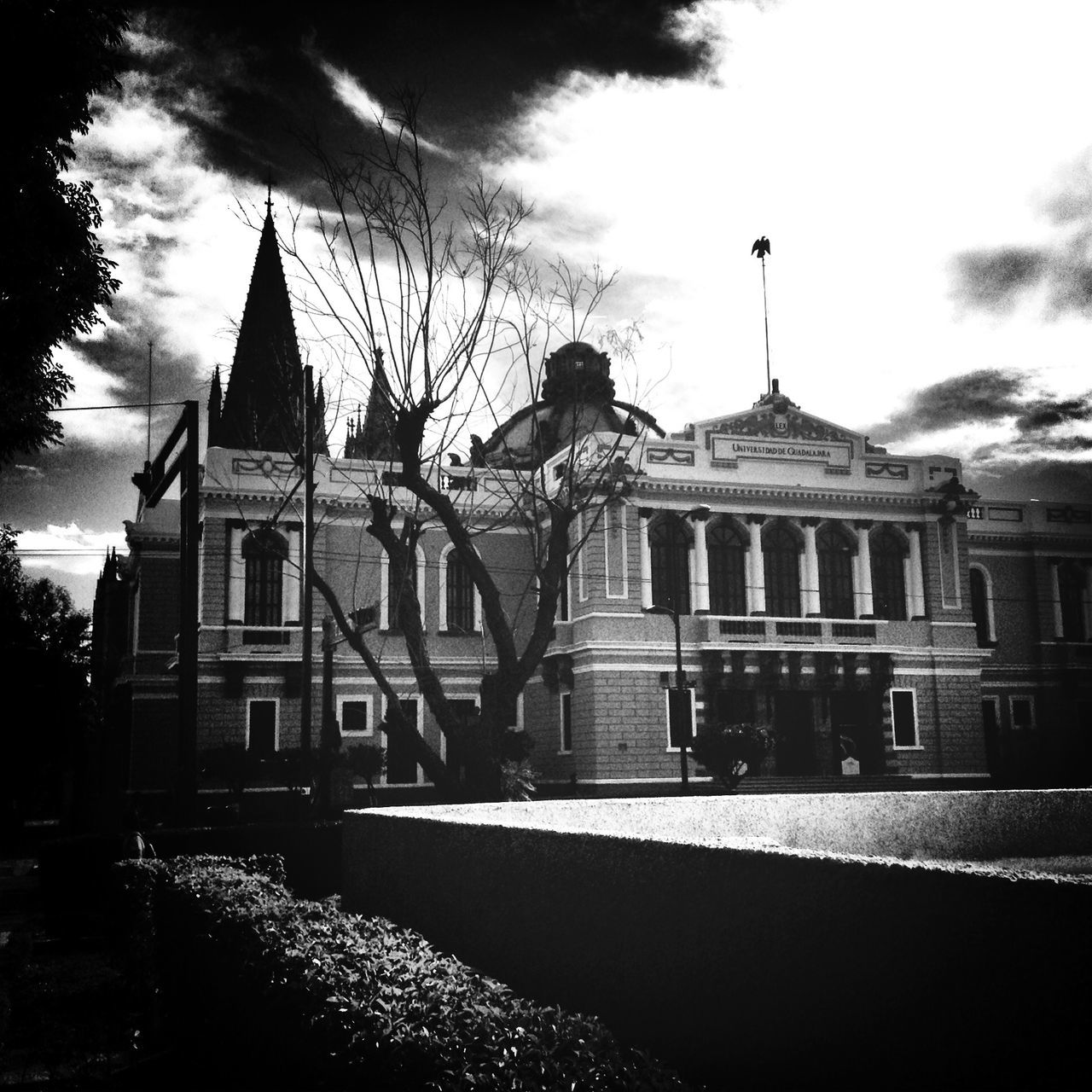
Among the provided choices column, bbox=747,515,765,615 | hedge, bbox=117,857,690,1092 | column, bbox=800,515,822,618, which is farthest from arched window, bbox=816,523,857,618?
hedge, bbox=117,857,690,1092

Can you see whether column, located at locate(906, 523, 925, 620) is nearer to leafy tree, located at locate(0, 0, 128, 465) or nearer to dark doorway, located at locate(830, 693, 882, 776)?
dark doorway, located at locate(830, 693, 882, 776)

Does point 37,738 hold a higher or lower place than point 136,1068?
higher

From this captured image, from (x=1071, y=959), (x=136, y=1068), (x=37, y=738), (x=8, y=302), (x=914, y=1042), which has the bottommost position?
(x=136, y=1068)

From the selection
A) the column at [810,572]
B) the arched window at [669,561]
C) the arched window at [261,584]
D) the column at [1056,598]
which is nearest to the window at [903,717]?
the column at [810,572]

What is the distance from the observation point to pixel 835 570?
37062mm

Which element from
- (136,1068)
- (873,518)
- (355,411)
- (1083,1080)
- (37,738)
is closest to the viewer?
(1083,1080)

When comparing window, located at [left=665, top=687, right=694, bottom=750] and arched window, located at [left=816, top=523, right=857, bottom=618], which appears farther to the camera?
arched window, located at [left=816, top=523, right=857, bottom=618]

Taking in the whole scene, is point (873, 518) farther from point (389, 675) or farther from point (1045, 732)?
point (389, 675)

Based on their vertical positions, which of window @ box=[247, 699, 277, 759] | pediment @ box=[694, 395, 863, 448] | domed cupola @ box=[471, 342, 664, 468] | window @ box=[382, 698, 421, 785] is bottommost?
window @ box=[382, 698, 421, 785]

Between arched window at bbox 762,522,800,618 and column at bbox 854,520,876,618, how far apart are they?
77.1 inches

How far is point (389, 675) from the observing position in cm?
3550

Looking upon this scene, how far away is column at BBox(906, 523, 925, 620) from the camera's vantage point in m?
36.9

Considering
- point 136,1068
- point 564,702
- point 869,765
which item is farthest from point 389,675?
point 136,1068

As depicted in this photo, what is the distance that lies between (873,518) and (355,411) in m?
24.9
